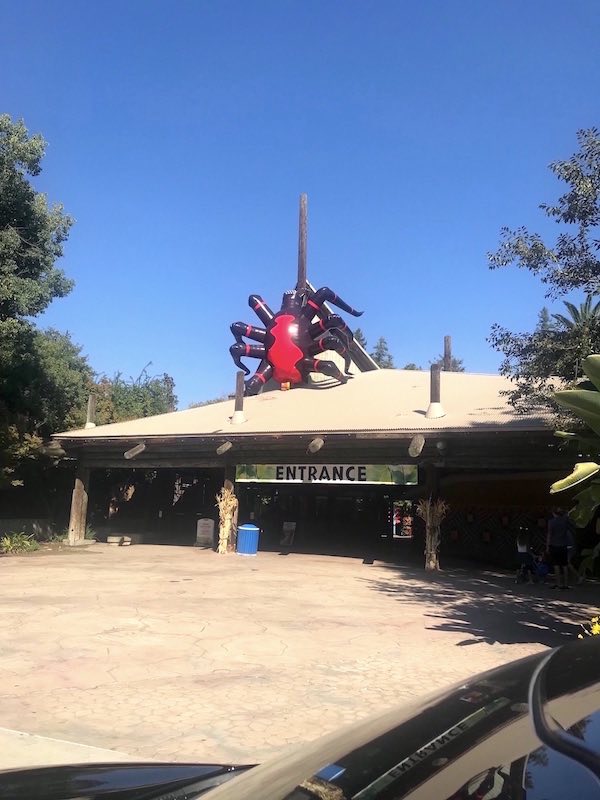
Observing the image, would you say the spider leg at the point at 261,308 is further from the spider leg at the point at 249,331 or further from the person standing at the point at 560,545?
the person standing at the point at 560,545

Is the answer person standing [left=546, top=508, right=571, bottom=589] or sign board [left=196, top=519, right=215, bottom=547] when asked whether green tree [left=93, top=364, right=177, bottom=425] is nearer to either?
sign board [left=196, top=519, right=215, bottom=547]

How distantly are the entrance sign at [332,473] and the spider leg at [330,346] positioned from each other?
241 inches

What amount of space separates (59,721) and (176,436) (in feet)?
43.3

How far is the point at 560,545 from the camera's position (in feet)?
42.7

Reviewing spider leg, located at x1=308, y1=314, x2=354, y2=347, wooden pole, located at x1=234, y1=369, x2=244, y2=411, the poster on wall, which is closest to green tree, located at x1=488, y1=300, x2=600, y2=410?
wooden pole, located at x1=234, y1=369, x2=244, y2=411

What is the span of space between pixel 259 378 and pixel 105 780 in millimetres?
21720

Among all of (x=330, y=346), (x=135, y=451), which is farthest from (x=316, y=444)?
(x=330, y=346)

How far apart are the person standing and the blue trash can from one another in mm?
7864

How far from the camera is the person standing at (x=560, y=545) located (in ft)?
→ 42.6

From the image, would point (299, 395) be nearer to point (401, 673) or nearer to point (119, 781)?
point (401, 673)

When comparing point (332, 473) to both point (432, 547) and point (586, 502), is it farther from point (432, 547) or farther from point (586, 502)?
point (586, 502)

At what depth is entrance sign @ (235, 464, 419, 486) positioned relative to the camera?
53.0ft

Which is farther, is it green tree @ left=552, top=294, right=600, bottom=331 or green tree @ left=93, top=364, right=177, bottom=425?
green tree @ left=93, top=364, right=177, bottom=425

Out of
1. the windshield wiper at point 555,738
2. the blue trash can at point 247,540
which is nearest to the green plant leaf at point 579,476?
the windshield wiper at point 555,738
